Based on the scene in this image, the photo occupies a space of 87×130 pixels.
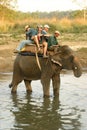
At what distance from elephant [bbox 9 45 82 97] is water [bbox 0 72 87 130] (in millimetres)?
508

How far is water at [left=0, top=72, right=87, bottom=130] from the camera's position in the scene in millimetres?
10766

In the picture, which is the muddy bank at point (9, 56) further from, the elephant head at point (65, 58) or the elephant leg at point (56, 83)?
the elephant head at point (65, 58)

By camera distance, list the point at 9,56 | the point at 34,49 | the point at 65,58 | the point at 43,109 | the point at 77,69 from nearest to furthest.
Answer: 1. the point at 43,109
2. the point at 77,69
3. the point at 65,58
4. the point at 34,49
5. the point at 9,56

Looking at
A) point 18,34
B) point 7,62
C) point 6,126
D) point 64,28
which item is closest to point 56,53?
point 6,126

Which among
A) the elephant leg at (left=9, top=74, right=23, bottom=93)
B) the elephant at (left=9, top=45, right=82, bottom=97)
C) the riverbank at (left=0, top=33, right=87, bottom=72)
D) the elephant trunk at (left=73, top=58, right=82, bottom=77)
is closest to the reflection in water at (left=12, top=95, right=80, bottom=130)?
the elephant at (left=9, top=45, right=82, bottom=97)

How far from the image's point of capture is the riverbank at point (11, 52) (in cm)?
2172

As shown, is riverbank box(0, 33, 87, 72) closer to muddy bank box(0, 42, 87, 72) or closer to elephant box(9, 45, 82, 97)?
muddy bank box(0, 42, 87, 72)

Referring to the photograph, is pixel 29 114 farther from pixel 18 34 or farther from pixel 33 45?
pixel 18 34

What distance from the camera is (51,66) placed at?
14.0 metres

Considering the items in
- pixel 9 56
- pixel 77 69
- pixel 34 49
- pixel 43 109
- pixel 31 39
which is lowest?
pixel 9 56

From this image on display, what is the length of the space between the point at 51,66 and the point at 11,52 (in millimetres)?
10018

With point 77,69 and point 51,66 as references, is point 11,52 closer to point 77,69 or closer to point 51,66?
point 51,66

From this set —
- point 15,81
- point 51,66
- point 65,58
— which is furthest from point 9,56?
point 65,58

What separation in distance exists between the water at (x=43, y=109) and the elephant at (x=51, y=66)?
51 centimetres
